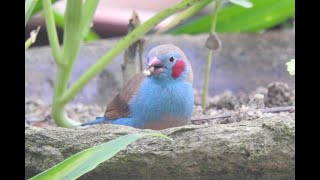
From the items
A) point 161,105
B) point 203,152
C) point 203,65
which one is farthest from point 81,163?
point 203,65

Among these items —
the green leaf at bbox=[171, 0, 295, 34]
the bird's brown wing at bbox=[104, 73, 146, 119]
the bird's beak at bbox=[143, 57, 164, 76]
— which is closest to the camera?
the bird's beak at bbox=[143, 57, 164, 76]

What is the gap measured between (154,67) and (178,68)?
8 cm

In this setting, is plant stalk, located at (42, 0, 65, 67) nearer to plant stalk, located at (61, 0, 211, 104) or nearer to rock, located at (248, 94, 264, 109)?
plant stalk, located at (61, 0, 211, 104)

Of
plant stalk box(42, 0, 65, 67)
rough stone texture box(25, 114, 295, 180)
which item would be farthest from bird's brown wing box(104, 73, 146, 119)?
rough stone texture box(25, 114, 295, 180)

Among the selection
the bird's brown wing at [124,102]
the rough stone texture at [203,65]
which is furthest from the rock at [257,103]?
the rough stone texture at [203,65]

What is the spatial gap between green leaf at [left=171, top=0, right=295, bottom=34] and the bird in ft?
3.45

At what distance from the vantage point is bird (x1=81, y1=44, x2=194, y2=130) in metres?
1.64

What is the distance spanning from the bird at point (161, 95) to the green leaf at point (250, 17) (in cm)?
105

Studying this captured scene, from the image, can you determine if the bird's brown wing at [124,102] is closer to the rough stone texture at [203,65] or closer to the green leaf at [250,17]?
the rough stone texture at [203,65]

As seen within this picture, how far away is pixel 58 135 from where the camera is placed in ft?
4.47

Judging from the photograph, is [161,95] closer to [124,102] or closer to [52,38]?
[124,102]
